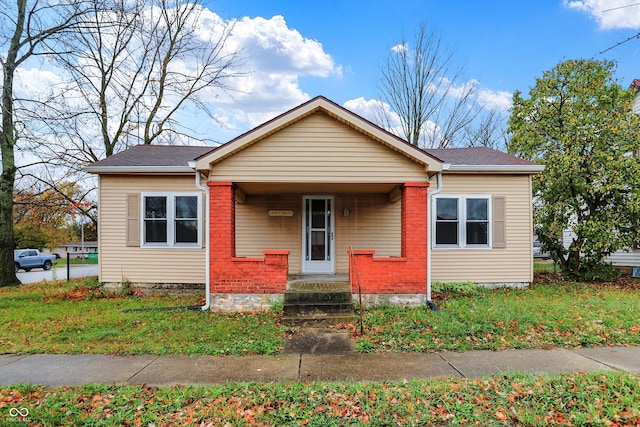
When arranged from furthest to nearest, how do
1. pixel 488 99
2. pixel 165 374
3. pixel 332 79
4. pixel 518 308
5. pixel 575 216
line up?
pixel 488 99
pixel 332 79
pixel 575 216
pixel 518 308
pixel 165 374

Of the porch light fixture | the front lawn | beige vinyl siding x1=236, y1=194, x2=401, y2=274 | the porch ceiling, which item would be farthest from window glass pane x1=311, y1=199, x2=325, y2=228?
the front lawn

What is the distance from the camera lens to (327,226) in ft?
31.4

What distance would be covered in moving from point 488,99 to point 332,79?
10635 millimetres

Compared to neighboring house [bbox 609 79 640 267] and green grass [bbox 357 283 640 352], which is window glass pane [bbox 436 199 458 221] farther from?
neighboring house [bbox 609 79 640 267]

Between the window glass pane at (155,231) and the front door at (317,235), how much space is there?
12.5 feet

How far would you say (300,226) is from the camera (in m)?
9.55

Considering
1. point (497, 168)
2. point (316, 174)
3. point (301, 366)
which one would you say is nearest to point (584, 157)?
point (497, 168)

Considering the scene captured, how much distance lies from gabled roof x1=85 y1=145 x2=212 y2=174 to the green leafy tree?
10488 millimetres

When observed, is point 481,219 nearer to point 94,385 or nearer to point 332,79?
point 94,385

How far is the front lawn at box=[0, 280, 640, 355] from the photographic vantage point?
504 centimetres

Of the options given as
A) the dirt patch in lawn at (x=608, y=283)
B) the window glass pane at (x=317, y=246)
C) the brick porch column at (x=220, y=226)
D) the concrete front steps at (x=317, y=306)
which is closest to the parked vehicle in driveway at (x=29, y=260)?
the brick porch column at (x=220, y=226)

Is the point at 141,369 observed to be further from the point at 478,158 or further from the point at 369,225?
the point at 478,158

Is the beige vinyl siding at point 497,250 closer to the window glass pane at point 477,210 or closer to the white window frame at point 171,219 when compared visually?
the window glass pane at point 477,210

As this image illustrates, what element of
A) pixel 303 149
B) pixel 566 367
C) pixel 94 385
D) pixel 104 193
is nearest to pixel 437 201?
pixel 303 149
